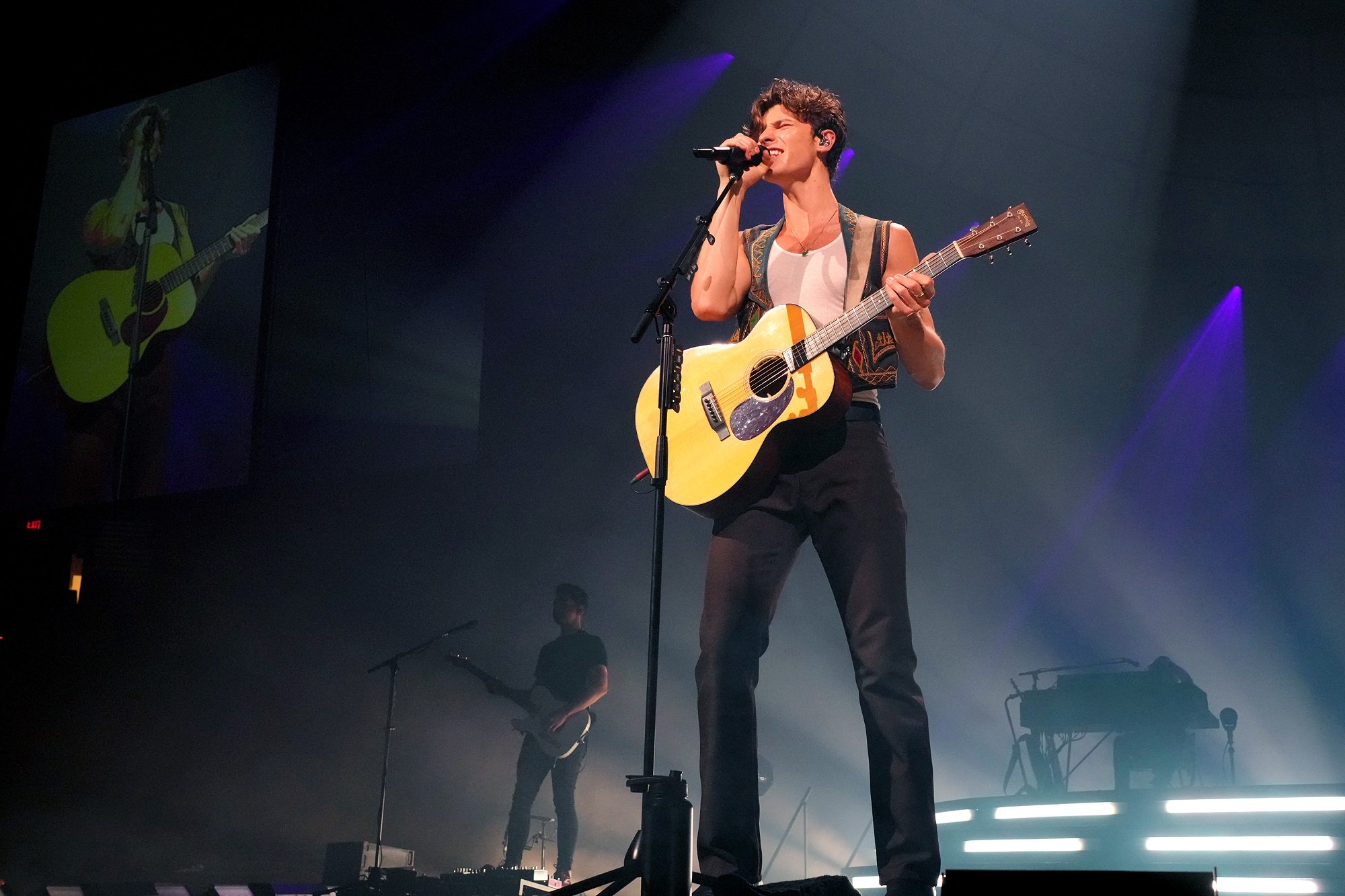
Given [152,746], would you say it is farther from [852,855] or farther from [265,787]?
[852,855]

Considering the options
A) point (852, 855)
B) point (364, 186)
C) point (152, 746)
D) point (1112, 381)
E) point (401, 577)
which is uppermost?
point (364, 186)

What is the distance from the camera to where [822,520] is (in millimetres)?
2605

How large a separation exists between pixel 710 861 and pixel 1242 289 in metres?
7.03

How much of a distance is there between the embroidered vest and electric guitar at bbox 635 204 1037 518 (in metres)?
0.07

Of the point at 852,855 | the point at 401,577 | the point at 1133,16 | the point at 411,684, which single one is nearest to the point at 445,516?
the point at 401,577

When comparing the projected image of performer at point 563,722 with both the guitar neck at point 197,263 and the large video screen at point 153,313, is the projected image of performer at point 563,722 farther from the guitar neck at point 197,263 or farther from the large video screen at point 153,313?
the guitar neck at point 197,263

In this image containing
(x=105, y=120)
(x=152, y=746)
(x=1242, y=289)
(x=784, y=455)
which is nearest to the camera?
(x=784, y=455)

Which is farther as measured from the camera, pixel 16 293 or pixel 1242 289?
pixel 1242 289

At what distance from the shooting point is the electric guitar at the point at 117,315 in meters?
6.08

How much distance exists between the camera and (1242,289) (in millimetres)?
7734

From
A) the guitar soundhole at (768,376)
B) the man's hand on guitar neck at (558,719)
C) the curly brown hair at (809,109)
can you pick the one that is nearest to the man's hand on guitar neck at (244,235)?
the man's hand on guitar neck at (558,719)

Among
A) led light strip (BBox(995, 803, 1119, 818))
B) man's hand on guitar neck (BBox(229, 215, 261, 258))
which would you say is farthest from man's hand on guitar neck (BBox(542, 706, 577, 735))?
man's hand on guitar neck (BBox(229, 215, 261, 258))

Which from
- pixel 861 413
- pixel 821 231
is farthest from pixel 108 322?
pixel 861 413

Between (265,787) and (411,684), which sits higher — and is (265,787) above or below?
below
